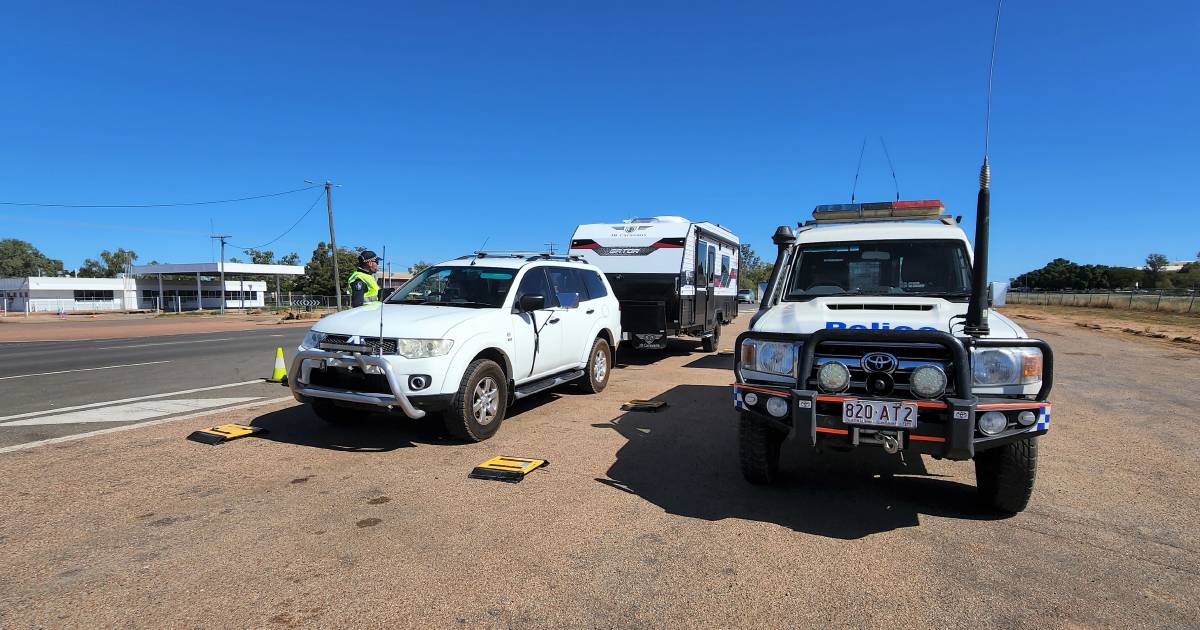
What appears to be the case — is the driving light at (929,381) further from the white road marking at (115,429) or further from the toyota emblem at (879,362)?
the white road marking at (115,429)

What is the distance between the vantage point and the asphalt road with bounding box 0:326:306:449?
6762 millimetres

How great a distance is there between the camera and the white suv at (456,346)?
17.9 ft

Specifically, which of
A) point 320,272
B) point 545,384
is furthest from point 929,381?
point 320,272

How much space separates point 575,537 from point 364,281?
5268mm

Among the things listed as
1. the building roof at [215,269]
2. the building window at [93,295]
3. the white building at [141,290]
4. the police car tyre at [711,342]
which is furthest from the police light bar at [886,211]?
the building window at [93,295]

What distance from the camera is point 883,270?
5566 mm

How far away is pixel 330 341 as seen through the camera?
5.70 m

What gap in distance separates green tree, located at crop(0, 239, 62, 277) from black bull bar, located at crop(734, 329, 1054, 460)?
142235mm

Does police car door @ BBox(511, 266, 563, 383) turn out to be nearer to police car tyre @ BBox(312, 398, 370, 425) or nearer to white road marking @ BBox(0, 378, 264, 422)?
police car tyre @ BBox(312, 398, 370, 425)

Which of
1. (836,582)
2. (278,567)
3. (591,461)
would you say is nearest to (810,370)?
(836,582)

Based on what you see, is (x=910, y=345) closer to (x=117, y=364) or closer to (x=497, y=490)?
(x=497, y=490)

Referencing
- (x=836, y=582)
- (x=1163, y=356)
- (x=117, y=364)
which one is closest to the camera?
(x=836, y=582)

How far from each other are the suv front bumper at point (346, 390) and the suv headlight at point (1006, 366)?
13.5 feet

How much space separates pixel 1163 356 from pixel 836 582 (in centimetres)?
1571
